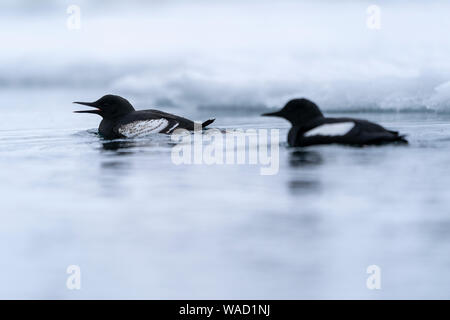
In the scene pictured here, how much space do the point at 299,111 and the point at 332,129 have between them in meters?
0.68

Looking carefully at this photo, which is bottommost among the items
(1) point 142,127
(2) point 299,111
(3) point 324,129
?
(1) point 142,127

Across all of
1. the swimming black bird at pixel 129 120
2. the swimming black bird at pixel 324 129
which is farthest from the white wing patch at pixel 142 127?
the swimming black bird at pixel 324 129

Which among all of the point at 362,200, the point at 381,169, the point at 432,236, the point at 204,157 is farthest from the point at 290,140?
the point at 432,236

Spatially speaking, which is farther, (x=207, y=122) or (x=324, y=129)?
(x=207, y=122)

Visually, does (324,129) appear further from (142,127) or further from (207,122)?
(142,127)

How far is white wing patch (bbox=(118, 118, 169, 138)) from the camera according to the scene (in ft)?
39.1

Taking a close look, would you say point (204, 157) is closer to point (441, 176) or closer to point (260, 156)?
point (260, 156)

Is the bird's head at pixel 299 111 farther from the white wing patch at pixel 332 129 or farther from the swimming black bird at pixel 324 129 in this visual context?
the white wing patch at pixel 332 129

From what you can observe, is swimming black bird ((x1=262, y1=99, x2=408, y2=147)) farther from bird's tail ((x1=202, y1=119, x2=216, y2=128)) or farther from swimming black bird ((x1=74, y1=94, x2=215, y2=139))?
swimming black bird ((x1=74, y1=94, x2=215, y2=139))

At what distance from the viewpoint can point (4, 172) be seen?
916 centimetres

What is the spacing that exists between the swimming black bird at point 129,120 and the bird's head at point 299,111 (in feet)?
8.38
